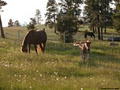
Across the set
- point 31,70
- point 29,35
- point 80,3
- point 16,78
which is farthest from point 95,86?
point 80,3

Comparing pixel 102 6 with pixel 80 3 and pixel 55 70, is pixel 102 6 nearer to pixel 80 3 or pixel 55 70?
pixel 80 3

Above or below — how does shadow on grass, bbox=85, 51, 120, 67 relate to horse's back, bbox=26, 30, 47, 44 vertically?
below

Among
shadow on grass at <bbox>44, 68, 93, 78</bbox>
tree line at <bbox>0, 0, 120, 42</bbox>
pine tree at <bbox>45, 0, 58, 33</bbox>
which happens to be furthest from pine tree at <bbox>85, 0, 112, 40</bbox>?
shadow on grass at <bbox>44, 68, 93, 78</bbox>

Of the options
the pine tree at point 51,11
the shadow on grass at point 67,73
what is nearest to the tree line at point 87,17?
the pine tree at point 51,11

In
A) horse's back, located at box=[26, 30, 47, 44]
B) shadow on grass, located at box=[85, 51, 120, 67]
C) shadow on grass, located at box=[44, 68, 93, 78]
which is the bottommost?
shadow on grass, located at box=[85, 51, 120, 67]

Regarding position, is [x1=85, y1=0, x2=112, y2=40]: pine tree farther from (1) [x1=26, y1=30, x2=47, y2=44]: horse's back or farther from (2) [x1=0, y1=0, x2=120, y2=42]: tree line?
(1) [x1=26, y1=30, x2=47, y2=44]: horse's back

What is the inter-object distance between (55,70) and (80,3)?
245 feet

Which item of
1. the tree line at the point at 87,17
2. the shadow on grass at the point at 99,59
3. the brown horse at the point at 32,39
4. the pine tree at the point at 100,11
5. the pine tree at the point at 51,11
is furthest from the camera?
the pine tree at the point at 51,11

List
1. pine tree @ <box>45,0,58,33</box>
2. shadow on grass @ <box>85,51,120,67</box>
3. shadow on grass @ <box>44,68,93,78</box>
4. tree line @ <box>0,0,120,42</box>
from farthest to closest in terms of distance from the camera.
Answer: pine tree @ <box>45,0,58,33</box> < tree line @ <box>0,0,120,42</box> < shadow on grass @ <box>85,51,120,67</box> < shadow on grass @ <box>44,68,93,78</box>

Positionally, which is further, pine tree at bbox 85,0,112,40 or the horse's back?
pine tree at bbox 85,0,112,40

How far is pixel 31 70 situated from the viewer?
43.7 feet

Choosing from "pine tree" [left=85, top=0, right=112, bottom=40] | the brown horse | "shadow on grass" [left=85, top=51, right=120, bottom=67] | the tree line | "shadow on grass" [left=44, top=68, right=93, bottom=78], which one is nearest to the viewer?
"shadow on grass" [left=44, top=68, right=93, bottom=78]

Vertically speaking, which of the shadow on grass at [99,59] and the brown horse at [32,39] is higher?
the brown horse at [32,39]

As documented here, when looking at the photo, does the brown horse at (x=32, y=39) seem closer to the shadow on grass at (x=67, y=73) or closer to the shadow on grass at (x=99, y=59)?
the shadow on grass at (x=99, y=59)
